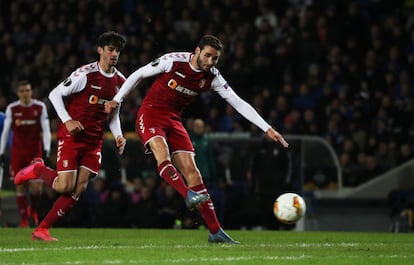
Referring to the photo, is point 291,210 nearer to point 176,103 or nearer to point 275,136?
point 275,136

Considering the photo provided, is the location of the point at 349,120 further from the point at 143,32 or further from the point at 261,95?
the point at 143,32

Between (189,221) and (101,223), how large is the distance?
1502 mm

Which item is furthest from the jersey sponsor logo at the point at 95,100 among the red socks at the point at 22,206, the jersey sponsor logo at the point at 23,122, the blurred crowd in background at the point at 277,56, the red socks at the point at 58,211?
the blurred crowd in background at the point at 277,56

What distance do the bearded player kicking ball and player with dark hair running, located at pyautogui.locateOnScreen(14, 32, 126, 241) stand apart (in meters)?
0.48

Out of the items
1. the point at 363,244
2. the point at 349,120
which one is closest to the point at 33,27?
the point at 349,120

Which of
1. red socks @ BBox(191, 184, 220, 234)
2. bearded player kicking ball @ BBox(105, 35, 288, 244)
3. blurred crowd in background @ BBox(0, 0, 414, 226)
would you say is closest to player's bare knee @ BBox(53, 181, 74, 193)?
bearded player kicking ball @ BBox(105, 35, 288, 244)

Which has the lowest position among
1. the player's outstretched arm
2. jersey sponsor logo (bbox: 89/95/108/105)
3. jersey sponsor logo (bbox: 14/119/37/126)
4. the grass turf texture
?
the grass turf texture

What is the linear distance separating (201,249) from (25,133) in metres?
6.64

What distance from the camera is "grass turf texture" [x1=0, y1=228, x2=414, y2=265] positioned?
841 centimetres

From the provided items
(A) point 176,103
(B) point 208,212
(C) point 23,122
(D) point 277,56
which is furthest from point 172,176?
(D) point 277,56

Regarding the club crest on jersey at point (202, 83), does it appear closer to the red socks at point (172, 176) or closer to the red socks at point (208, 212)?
the red socks at point (172, 176)

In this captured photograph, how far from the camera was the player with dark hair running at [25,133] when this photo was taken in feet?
50.1

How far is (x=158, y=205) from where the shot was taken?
1673cm

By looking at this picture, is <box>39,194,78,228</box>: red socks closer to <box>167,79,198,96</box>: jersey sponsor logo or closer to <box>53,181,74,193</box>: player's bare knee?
<box>53,181,74,193</box>: player's bare knee
